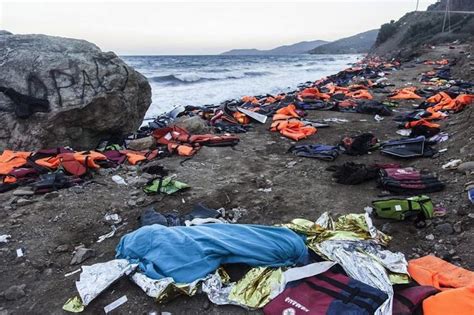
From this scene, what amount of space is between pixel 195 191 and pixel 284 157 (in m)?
2.13

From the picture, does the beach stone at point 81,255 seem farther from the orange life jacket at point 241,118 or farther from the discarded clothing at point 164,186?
the orange life jacket at point 241,118

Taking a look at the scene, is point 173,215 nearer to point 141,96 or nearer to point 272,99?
point 141,96

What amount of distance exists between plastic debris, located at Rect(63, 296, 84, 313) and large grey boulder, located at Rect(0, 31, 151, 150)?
4.87 meters

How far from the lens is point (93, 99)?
24.1ft

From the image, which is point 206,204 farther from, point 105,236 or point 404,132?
point 404,132

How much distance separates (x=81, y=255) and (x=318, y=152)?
163 inches

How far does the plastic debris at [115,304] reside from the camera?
113 inches

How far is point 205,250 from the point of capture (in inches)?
124

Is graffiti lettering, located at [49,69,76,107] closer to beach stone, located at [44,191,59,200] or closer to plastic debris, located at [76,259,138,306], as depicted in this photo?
beach stone, located at [44,191,59,200]

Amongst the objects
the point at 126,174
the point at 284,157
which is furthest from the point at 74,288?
the point at 284,157

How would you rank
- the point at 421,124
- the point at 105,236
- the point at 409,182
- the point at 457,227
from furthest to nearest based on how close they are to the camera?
the point at 421,124 → the point at 409,182 → the point at 105,236 → the point at 457,227

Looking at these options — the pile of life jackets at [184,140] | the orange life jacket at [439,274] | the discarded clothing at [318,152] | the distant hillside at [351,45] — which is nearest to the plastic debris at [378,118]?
the discarded clothing at [318,152]

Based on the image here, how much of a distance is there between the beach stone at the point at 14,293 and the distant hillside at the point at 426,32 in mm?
30003


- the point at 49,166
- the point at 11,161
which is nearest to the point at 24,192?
the point at 49,166
